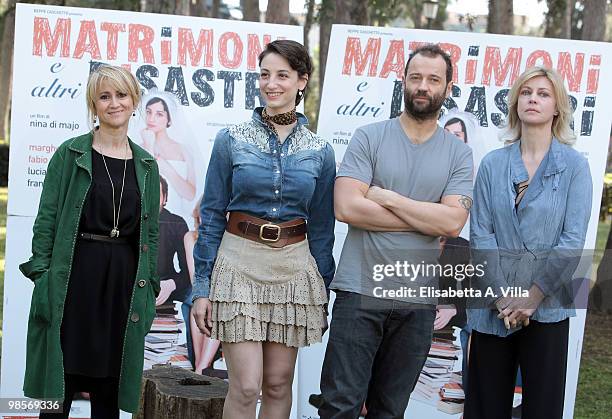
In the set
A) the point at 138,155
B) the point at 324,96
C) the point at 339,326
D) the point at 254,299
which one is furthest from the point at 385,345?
the point at 324,96

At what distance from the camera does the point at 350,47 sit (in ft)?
18.1

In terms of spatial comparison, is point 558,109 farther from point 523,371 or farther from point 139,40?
point 139,40

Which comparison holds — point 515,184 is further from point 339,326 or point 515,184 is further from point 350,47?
point 350,47

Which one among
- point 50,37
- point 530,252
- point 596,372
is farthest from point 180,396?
point 596,372

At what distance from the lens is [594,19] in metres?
13.3

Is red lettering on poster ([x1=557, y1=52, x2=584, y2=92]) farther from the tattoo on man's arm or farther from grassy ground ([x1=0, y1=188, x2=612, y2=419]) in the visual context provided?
grassy ground ([x1=0, y1=188, x2=612, y2=419])

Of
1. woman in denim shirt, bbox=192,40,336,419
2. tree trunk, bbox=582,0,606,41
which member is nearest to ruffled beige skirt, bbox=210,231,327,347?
woman in denim shirt, bbox=192,40,336,419

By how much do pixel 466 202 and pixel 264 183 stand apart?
0.84 metres

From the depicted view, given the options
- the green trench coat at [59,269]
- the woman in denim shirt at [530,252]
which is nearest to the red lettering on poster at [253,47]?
the green trench coat at [59,269]

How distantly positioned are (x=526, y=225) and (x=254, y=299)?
47.7 inches

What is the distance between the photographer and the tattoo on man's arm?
161 inches

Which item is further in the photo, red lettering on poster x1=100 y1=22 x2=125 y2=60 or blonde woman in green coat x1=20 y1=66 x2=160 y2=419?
red lettering on poster x1=100 y1=22 x2=125 y2=60

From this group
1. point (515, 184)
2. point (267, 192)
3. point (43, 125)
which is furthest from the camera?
point (43, 125)

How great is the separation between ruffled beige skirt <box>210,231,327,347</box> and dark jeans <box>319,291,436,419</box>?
154 millimetres
